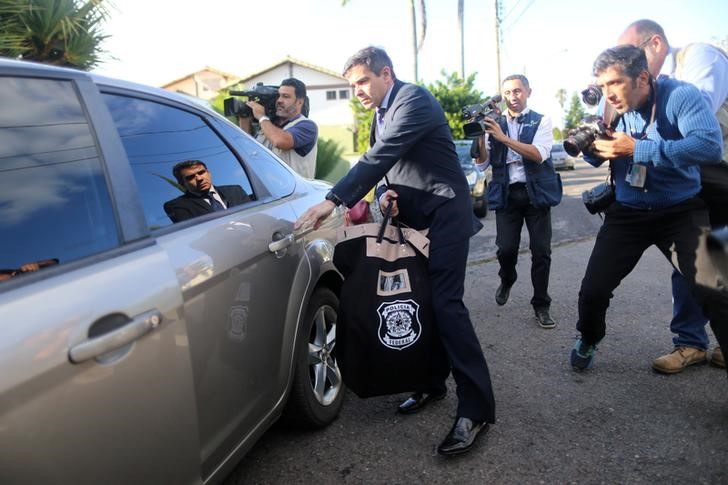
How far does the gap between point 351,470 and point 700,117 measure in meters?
2.25

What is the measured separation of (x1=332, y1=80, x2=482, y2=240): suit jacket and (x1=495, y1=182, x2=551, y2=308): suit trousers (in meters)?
1.71

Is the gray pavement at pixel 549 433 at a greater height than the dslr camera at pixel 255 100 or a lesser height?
lesser

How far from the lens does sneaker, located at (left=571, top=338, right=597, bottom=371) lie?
3.39m

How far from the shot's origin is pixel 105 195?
1628 mm

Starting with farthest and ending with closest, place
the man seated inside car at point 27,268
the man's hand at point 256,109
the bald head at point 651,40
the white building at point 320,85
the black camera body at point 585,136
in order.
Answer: the white building at point 320,85, the man's hand at point 256,109, the bald head at point 651,40, the black camera body at point 585,136, the man seated inside car at point 27,268

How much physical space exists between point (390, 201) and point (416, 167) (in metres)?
0.21

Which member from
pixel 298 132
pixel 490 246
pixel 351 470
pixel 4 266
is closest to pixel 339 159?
pixel 490 246

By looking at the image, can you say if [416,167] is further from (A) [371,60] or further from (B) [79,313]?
(B) [79,313]

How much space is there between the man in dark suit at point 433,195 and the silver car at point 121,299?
628mm

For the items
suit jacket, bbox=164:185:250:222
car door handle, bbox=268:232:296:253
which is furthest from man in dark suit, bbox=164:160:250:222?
car door handle, bbox=268:232:296:253

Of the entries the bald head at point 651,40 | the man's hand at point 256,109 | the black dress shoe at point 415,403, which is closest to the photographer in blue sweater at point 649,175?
the bald head at point 651,40

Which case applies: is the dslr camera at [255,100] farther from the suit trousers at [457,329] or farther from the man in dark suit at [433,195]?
the suit trousers at [457,329]

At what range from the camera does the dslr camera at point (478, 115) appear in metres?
3.91

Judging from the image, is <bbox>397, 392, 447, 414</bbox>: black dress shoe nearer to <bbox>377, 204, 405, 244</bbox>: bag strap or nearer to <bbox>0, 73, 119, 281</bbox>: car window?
<bbox>377, 204, 405, 244</bbox>: bag strap
